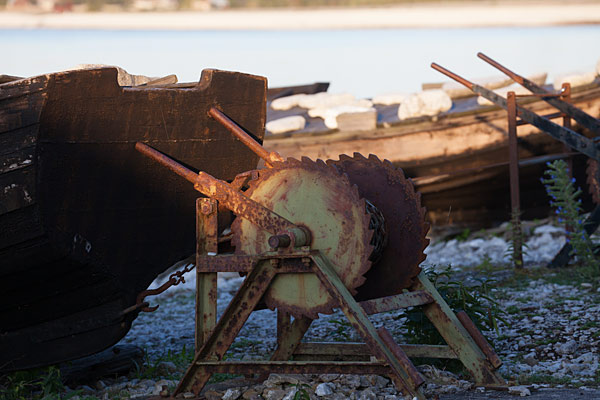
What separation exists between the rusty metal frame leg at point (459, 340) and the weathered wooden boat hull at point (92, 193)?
1702 millimetres

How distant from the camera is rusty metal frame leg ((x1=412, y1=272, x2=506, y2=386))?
4.26m

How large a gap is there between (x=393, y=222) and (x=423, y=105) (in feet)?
16.2

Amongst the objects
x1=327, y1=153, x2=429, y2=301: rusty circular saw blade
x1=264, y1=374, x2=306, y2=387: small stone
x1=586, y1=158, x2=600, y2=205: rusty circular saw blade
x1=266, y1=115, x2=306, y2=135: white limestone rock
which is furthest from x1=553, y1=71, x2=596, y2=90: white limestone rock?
x1=264, y1=374, x2=306, y2=387: small stone

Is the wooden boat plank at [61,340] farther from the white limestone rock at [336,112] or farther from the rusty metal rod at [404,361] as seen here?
the white limestone rock at [336,112]

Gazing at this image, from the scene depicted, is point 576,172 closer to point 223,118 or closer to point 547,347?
point 547,347

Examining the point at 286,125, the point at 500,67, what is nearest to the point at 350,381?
the point at 500,67

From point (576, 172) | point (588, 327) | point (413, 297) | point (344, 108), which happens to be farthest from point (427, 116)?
point (413, 297)

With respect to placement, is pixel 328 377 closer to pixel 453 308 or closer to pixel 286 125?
pixel 453 308

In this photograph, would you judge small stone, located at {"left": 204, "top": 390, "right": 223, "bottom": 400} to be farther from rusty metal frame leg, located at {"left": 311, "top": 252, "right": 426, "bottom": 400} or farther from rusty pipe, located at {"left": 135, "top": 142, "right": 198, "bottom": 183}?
rusty pipe, located at {"left": 135, "top": 142, "right": 198, "bottom": 183}

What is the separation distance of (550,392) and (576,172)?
16.9 ft

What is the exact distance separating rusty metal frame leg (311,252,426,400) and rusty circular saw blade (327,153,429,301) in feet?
1.74

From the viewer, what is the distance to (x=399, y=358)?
3914mm

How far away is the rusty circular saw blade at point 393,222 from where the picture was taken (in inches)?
173

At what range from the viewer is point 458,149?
895 cm
